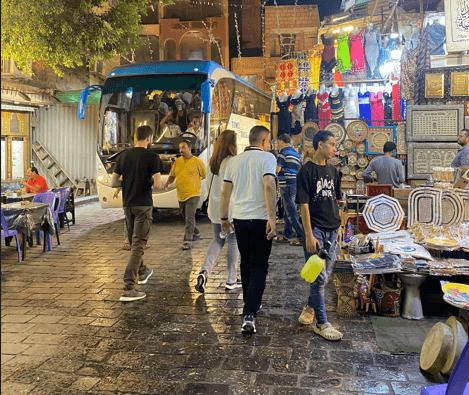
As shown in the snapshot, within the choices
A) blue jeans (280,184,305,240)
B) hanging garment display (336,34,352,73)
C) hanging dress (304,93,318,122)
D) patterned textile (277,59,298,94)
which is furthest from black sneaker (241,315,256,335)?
patterned textile (277,59,298,94)

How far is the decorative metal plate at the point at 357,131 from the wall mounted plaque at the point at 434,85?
3.33 m

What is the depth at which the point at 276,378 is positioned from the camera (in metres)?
3.68

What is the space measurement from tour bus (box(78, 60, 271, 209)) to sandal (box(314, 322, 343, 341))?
7.44 m

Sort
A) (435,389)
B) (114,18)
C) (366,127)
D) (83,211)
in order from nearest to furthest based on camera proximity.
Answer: (435,389), (366,127), (114,18), (83,211)

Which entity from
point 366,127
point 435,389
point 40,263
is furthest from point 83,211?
point 435,389

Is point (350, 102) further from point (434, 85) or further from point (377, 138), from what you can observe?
point (434, 85)

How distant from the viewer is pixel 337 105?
12945 millimetres

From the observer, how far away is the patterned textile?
19.1 m

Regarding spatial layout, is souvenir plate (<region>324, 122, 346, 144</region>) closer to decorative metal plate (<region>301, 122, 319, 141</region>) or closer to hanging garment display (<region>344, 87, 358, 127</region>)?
decorative metal plate (<region>301, 122, 319, 141</region>)

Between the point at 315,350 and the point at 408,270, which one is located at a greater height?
the point at 408,270

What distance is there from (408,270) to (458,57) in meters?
5.27

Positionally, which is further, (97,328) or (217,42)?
(217,42)

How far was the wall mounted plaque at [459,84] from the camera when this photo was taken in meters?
8.05

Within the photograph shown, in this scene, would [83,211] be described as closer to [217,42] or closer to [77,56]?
[77,56]
